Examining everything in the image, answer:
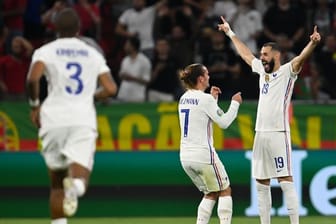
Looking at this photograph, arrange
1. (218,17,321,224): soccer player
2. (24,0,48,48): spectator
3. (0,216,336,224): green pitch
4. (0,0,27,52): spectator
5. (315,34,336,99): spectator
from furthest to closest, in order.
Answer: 1. (0,0,27,52): spectator
2. (24,0,48,48): spectator
3. (315,34,336,99): spectator
4. (0,216,336,224): green pitch
5. (218,17,321,224): soccer player

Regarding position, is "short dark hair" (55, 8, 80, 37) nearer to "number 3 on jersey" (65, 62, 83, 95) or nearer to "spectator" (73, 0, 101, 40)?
"number 3 on jersey" (65, 62, 83, 95)

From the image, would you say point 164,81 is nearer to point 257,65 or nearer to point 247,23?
point 247,23

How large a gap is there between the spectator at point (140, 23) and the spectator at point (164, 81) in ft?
3.23

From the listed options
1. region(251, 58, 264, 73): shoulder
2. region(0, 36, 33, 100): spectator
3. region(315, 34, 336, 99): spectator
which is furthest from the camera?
region(315, 34, 336, 99): spectator

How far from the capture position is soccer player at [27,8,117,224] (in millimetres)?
9555

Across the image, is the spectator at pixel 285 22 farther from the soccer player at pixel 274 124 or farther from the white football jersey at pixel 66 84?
the white football jersey at pixel 66 84

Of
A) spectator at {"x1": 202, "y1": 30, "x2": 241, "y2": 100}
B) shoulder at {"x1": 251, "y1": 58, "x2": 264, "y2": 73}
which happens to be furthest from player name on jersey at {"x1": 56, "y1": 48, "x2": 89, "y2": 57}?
spectator at {"x1": 202, "y1": 30, "x2": 241, "y2": 100}

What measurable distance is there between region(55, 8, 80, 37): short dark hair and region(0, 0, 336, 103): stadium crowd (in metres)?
7.19

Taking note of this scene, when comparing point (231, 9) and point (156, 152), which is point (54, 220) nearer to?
point (156, 152)

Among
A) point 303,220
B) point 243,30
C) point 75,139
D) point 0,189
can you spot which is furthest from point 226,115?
point 243,30

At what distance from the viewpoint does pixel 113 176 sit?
15.3m

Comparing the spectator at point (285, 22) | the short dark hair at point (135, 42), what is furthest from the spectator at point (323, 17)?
the short dark hair at point (135, 42)

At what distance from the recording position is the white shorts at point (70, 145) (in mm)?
9562

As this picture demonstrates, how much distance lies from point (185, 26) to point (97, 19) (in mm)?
1599
